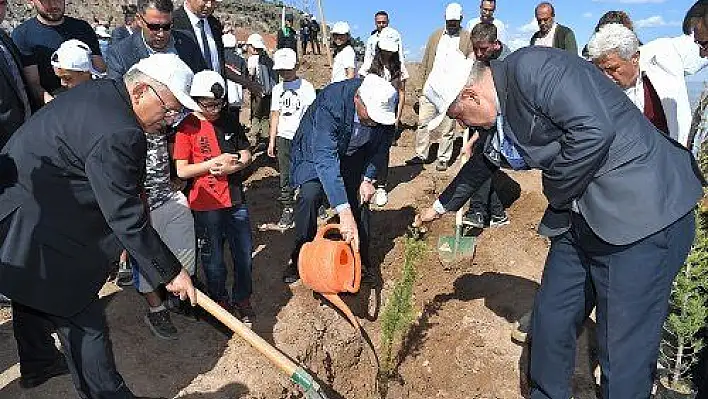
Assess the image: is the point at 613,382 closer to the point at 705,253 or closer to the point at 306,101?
the point at 705,253

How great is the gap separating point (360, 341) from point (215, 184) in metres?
1.65

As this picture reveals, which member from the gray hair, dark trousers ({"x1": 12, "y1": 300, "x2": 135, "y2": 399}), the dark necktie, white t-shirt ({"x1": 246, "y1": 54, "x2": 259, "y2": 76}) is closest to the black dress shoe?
dark trousers ({"x1": 12, "y1": 300, "x2": 135, "y2": 399})

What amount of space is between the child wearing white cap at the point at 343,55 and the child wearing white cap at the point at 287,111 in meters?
1.12

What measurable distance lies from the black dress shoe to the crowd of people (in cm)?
1

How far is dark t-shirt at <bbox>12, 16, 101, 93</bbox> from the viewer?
4.05 meters

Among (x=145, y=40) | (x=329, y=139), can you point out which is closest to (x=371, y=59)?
(x=329, y=139)

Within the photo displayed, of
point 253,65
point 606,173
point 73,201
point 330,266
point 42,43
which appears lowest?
point 330,266

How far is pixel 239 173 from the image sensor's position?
3.85 meters

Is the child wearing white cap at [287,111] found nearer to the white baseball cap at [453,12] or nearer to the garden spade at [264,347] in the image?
the white baseball cap at [453,12]

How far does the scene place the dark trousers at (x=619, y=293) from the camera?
2609 millimetres

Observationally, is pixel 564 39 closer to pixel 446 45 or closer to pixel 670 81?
pixel 446 45

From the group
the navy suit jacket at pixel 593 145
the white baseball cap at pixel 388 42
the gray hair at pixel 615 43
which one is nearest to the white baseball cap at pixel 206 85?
the navy suit jacket at pixel 593 145

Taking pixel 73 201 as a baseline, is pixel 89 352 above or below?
below

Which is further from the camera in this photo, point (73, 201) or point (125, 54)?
point (125, 54)
